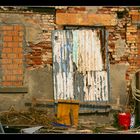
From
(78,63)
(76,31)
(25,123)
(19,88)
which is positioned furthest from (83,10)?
(25,123)

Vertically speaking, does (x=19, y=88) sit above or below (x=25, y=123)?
above

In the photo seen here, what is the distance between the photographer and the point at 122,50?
787cm

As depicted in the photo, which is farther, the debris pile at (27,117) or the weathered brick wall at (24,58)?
the weathered brick wall at (24,58)

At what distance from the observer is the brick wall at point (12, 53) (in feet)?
25.2

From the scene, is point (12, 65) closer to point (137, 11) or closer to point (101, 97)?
point (101, 97)

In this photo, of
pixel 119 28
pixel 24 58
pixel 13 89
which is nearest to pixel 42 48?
pixel 24 58

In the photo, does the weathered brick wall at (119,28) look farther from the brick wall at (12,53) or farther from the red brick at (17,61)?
the red brick at (17,61)

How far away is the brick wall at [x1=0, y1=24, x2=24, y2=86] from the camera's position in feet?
25.2

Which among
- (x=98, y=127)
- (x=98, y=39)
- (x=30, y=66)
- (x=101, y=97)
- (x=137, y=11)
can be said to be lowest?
(x=98, y=127)

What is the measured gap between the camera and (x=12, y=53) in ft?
25.3

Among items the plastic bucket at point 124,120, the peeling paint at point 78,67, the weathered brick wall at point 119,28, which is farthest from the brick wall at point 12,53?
the plastic bucket at point 124,120

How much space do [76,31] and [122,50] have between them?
1.15m

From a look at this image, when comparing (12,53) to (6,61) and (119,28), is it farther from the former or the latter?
(119,28)

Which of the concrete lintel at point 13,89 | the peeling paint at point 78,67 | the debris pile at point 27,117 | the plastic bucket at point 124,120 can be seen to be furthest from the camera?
the peeling paint at point 78,67
